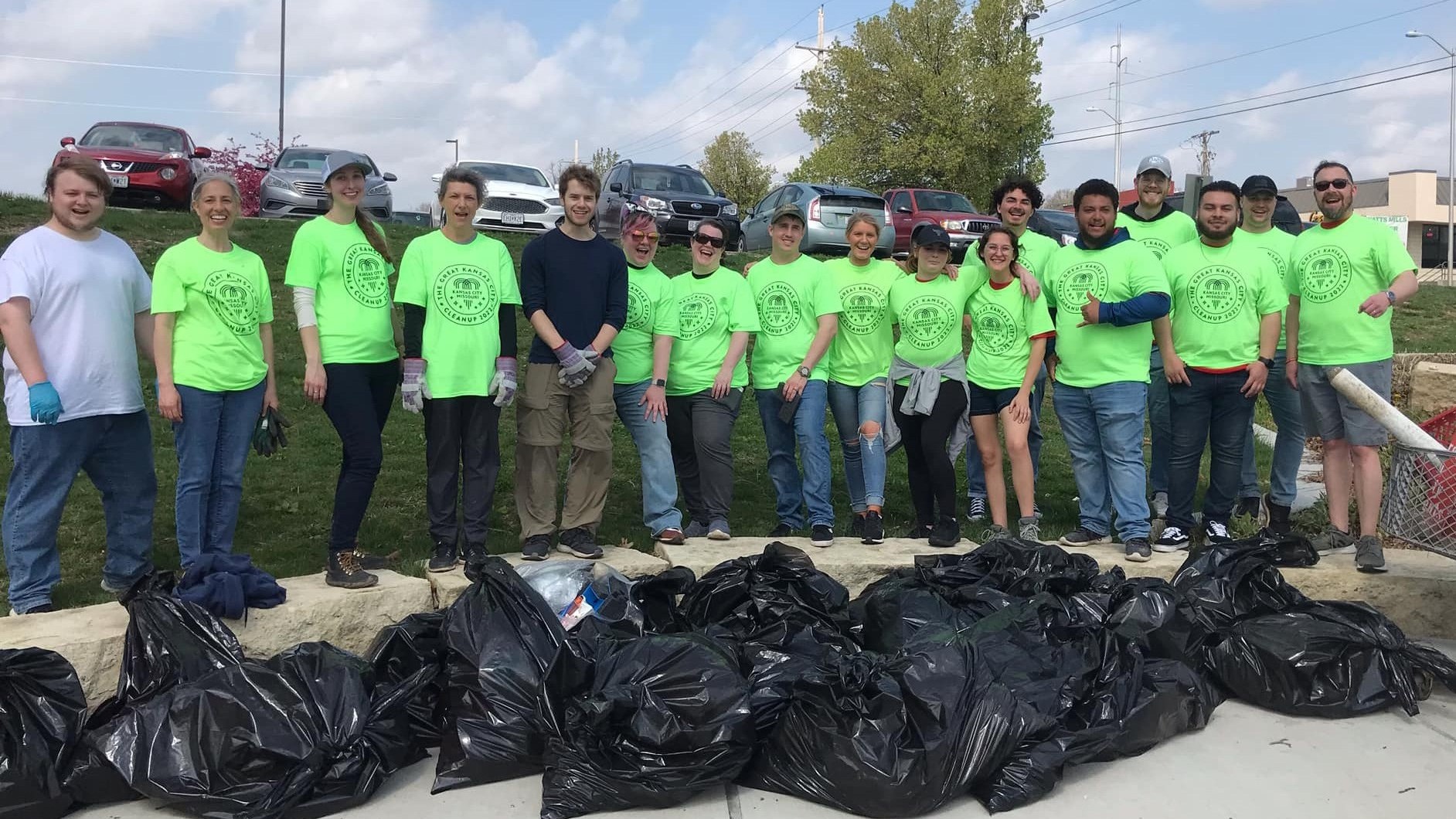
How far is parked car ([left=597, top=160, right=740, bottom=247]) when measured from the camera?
50.4ft

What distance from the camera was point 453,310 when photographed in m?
4.52

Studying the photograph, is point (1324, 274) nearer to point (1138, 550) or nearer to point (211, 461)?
→ point (1138, 550)

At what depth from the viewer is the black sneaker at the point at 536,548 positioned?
4.64 metres

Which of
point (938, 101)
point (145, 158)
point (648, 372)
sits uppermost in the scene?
point (938, 101)

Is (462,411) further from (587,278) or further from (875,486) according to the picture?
(875,486)

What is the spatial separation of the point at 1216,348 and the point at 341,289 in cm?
418

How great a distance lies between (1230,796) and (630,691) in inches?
75.3

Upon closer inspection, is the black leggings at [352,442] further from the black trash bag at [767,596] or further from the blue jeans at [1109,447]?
the blue jeans at [1109,447]

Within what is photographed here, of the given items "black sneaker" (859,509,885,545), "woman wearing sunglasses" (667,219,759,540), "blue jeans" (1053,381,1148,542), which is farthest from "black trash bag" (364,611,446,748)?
"blue jeans" (1053,381,1148,542)

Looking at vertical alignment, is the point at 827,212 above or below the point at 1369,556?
above

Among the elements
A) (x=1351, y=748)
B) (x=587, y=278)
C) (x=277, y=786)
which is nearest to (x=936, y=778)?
(x=1351, y=748)

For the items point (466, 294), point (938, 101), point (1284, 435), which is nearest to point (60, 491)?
point (466, 294)

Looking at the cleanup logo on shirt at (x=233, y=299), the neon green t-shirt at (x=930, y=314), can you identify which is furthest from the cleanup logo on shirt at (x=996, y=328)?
the cleanup logo on shirt at (x=233, y=299)

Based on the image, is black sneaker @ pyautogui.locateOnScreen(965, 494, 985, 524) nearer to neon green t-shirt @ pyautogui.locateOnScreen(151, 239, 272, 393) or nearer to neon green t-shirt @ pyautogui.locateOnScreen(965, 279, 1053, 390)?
neon green t-shirt @ pyautogui.locateOnScreen(965, 279, 1053, 390)
